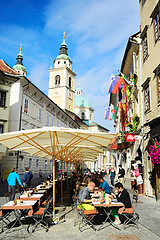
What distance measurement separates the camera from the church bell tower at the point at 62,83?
60.0m

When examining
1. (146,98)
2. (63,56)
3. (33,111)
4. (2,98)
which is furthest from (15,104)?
(63,56)

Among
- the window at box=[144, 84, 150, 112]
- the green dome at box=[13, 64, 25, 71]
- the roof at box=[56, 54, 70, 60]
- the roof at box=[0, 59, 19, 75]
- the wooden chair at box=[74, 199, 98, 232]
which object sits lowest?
the wooden chair at box=[74, 199, 98, 232]

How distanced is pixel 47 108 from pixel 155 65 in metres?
22.8

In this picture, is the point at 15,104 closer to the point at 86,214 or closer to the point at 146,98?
the point at 146,98

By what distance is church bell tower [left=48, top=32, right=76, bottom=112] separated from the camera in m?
60.0

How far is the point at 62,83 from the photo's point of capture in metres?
60.7

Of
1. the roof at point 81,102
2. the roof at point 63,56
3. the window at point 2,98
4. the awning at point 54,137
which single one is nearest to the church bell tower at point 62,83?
the roof at point 63,56

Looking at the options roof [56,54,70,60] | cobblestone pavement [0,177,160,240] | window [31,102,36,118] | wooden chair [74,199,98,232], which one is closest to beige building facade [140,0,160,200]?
cobblestone pavement [0,177,160,240]

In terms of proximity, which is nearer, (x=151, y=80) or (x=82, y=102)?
(x=151, y=80)

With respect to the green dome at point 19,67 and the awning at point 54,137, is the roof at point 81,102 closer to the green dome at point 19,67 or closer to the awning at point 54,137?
the green dome at point 19,67

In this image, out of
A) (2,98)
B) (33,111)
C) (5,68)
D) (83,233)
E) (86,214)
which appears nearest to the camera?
(83,233)

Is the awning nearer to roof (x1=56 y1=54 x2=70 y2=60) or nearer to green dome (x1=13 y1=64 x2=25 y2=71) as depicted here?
roof (x1=56 y1=54 x2=70 y2=60)

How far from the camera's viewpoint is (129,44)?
674 inches

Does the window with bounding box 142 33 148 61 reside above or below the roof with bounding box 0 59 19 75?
below
